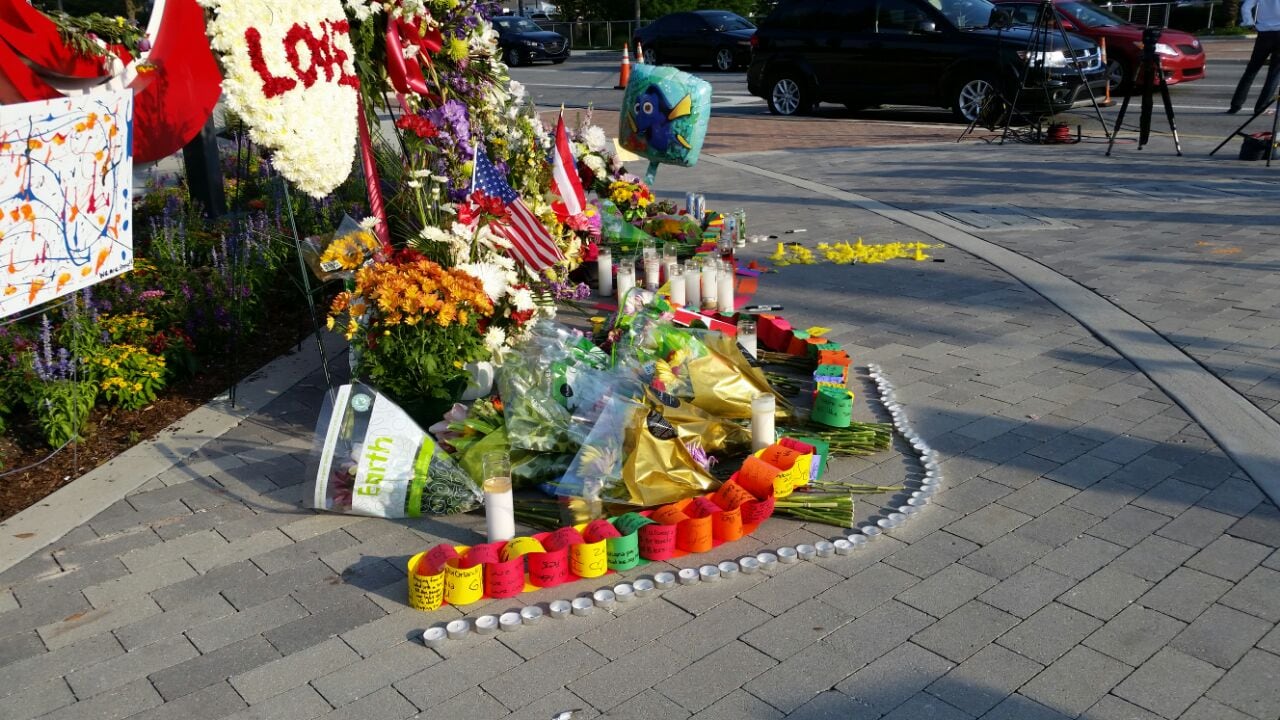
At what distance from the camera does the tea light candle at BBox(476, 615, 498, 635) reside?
359 cm

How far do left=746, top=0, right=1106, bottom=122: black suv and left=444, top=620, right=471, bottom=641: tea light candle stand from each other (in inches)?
454

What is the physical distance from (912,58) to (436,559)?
13080mm

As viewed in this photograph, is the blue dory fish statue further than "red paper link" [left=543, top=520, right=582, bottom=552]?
Yes

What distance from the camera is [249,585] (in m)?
3.94

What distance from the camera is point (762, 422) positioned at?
461cm

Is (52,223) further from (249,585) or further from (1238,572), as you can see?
(1238,572)

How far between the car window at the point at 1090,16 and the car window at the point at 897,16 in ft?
10.5

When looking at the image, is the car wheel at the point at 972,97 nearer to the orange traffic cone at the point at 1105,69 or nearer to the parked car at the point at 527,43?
the orange traffic cone at the point at 1105,69

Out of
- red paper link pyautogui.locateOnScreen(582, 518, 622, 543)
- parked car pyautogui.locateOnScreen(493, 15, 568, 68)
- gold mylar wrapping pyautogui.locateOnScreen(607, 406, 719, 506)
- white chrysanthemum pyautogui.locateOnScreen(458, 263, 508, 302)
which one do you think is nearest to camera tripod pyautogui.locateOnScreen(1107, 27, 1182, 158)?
white chrysanthemum pyautogui.locateOnScreen(458, 263, 508, 302)

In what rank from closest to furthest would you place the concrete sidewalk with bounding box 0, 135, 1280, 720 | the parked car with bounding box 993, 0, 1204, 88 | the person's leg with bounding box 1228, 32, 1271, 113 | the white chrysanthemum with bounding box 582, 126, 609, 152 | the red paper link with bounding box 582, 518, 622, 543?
the concrete sidewalk with bounding box 0, 135, 1280, 720
the red paper link with bounding box 582, 518, 622, 543
the white chrysanthemum with bounding box 582, 126, 609, 152
the person's leg with bounding box 1228, 32, 1271, 113
the parked car with bounding box 993, 0, 1204, 88

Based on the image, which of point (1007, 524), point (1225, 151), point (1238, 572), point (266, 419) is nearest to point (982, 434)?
point (1007, 524)

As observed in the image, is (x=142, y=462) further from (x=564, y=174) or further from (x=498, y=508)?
(x=564, y=174)

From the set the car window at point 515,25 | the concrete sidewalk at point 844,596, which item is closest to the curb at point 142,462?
the concrete sidewalk at point 844,596

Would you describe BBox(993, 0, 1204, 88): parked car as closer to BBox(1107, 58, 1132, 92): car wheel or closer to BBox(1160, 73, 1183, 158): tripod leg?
BBox(1107, 58, 1132, 92): car wheel
